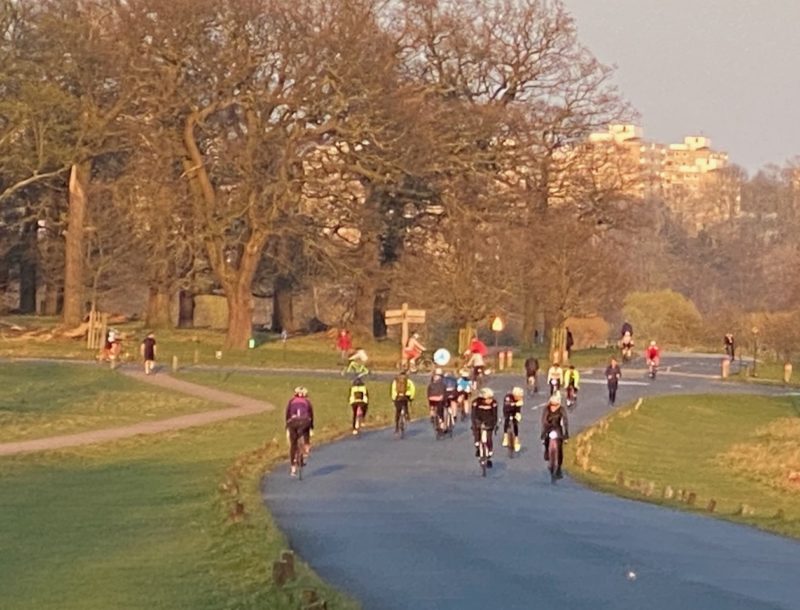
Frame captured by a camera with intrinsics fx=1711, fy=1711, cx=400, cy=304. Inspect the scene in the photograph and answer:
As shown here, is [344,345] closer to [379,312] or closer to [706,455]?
[379,312]

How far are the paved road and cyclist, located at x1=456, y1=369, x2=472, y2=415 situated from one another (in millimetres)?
7502

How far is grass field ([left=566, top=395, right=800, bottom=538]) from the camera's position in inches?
1208

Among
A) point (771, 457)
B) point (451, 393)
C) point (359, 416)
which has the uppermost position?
Result: point (451, 393)

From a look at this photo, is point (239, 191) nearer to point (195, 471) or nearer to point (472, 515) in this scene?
point (195, 471)

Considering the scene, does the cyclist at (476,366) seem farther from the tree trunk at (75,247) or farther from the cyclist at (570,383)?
the tree trunk at (75,247)

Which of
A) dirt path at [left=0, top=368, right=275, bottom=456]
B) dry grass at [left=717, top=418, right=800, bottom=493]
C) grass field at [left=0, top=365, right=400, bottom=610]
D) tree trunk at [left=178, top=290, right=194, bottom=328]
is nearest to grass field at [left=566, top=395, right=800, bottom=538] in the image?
dry grass at [left=717, top=418, right=800, bottom=493]

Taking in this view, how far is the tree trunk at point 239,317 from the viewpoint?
64.8 meters

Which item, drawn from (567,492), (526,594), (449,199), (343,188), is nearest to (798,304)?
(449,199)

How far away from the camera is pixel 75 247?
68.1m

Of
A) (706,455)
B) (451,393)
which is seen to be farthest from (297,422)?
(706,455)

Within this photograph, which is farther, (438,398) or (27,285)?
(27,285)

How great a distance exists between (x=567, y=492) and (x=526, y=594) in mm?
12594

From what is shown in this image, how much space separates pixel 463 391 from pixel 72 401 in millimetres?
10419

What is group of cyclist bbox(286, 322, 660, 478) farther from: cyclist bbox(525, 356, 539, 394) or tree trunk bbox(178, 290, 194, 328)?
tree trunk bbox(178, 290, 194, 328)
